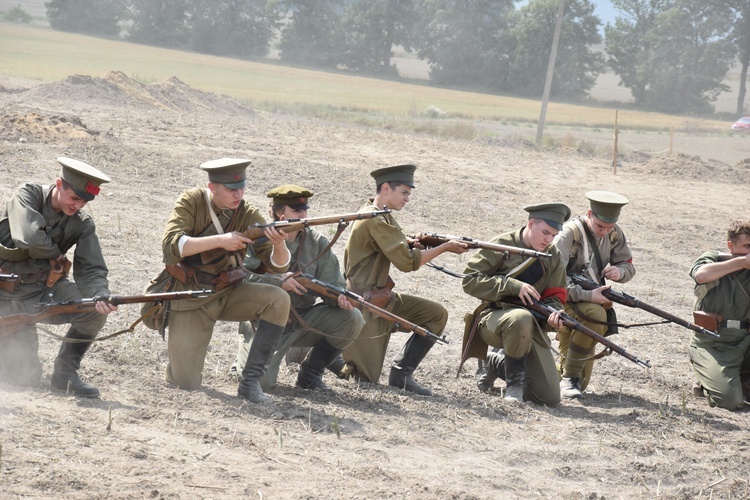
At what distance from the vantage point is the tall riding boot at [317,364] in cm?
756

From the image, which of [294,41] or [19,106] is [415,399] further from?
[294,41]

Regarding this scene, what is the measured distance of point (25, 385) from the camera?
22.0 ft

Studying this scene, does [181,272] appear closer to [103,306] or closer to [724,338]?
[103,306]

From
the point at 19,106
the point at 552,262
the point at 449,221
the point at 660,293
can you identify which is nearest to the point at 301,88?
the point at 19,106

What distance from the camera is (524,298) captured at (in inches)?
305

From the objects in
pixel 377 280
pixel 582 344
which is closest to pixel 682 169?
pixel 582 344

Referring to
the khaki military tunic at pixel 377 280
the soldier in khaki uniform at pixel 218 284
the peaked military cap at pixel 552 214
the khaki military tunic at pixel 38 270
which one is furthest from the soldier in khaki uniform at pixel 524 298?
the khaki military tunic at pixel 38 270

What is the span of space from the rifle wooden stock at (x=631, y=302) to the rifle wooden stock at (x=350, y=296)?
1.64 m

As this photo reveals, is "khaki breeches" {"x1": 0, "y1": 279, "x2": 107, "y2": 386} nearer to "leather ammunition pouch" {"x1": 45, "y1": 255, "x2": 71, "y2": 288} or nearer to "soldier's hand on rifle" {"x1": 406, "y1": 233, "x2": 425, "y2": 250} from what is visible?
"leather ammunition pouch" {"x1": 45, "y1": 255, "x2": 71, "y2": 288}

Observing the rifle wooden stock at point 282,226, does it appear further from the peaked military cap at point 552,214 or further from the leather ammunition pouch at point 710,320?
the leather ammunition pouch at point 710,320

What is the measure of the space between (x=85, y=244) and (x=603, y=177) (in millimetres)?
17777

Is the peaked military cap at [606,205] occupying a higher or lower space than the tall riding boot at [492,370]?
higher

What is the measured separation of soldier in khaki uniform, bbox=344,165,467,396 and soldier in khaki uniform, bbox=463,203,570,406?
35 centimetres

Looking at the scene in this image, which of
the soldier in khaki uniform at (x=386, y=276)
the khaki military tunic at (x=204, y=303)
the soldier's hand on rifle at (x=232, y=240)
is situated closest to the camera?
the soldier's hand on rifle at (x=232, y=240)
